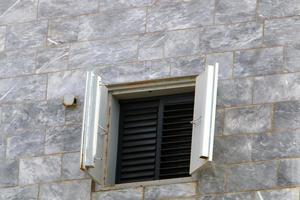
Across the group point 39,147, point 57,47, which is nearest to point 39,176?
point 39,147

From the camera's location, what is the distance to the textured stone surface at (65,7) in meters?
21.9

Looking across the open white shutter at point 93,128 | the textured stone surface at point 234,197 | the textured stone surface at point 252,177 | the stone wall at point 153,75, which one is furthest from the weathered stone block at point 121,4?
the textured stone surface at point 234,197

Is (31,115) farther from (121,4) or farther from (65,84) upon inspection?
(121,4)

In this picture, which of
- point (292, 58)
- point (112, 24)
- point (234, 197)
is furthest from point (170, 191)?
point (112, 24)

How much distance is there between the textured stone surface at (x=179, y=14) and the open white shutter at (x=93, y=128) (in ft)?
3.72

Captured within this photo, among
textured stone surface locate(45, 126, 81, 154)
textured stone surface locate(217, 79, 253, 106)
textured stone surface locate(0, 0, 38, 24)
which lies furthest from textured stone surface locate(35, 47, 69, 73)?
textured stone surface locate(217, 79, 253, 106)

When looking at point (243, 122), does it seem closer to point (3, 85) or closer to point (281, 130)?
point (281, 130)

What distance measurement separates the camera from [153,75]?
2106cm

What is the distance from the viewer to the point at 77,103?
2131cm

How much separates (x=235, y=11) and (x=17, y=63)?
2.89 meters

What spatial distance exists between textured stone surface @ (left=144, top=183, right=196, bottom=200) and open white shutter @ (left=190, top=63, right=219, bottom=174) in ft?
0.64

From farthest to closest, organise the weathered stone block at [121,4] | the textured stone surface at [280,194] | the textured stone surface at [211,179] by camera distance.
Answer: the weathered stone block at [121,4] < the textured stone surface at [211,179] < the textured stone surface at [280,194]

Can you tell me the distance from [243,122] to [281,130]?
0.50 m

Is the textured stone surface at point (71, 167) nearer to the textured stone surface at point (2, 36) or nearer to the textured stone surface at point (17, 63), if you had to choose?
the textured stone surface at point (17, 63)
